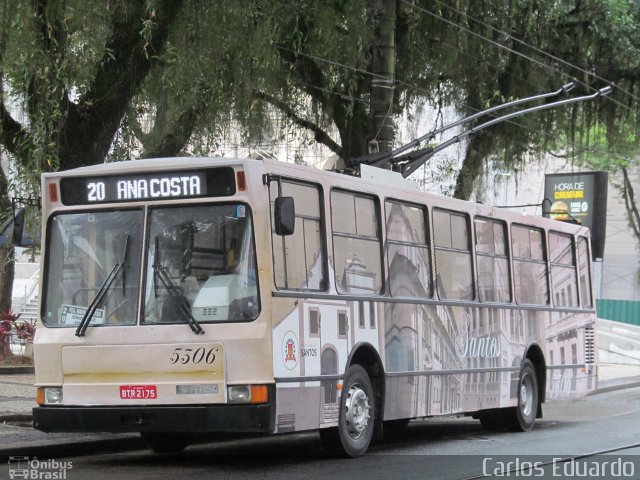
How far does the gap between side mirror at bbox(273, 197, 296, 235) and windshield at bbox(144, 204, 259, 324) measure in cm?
32

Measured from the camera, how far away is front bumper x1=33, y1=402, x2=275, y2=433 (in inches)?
421

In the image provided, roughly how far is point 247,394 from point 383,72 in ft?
27.6

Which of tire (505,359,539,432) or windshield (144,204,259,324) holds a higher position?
windshield (144,204,259,324)

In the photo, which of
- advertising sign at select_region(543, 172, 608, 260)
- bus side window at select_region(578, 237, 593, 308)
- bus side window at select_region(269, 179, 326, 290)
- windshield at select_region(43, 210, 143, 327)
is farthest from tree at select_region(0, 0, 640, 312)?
advertising sign at select_region(543, 172, 608, 260)

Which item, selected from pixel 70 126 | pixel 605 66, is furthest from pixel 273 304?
pixel 605 66

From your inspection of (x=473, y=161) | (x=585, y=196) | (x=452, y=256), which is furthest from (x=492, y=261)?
(x=585, y=196)

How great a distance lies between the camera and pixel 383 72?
59.2 ft

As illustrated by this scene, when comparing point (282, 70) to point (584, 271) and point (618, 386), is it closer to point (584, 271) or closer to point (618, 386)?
point (584, 271)

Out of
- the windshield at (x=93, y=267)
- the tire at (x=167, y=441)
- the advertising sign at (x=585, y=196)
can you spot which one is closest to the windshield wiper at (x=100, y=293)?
the windshield at (x=93, y=267)

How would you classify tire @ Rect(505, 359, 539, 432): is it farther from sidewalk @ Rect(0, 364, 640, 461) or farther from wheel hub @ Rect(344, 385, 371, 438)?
sidewalk @ Rect(0, 364, 640, 461)

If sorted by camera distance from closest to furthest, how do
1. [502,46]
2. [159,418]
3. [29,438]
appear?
[159,418], [29,438], [502,46]

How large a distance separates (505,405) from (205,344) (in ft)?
20.7

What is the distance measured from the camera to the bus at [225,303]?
1088 centimetres

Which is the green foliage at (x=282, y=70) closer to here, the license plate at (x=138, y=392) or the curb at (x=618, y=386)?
the license plate at (x=138, y=392)
